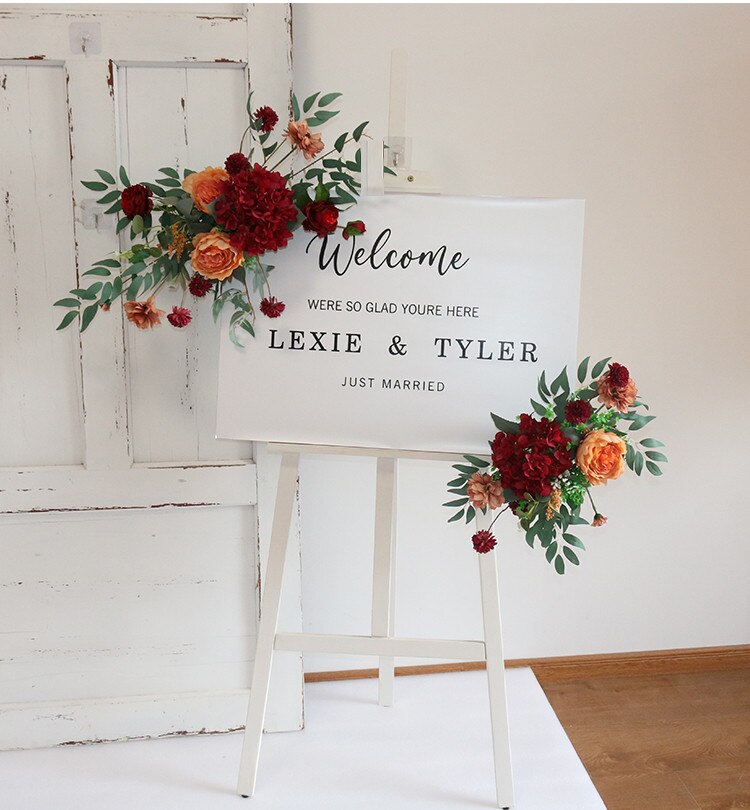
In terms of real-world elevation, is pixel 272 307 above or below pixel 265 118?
below

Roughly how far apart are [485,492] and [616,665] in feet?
3.57

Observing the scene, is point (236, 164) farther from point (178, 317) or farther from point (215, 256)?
point (178, 317)

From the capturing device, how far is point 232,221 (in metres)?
1.54

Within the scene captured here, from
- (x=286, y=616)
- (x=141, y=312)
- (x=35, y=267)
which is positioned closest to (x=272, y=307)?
(x=141, y=312)

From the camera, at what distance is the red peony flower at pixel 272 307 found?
1664 mm

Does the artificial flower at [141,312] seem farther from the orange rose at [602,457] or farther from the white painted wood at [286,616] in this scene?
the orange rose at [602,457]

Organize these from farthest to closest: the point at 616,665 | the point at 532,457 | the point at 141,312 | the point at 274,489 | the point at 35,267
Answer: the point at 616,665, the point at 274,489, the point at 35,267, the point at 141,312, the point at 532,457

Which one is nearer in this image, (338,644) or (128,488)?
(338,644)

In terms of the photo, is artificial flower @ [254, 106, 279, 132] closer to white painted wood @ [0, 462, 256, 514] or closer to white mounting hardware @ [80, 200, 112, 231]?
white mounting hardware @ [80, 200, 112, 231]

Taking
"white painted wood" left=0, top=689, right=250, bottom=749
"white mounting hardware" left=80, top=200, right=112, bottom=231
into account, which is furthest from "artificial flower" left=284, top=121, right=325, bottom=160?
"white painted wood" left=0, top=689, right=250, bottom=749

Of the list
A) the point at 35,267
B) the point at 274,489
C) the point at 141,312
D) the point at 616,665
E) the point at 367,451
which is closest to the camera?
the point at 141,312

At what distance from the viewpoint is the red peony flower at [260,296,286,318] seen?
1664 mm

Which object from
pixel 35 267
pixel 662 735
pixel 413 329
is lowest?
pixel 662 735

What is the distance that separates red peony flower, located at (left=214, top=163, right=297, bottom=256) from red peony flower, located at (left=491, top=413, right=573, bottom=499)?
1.93ft
